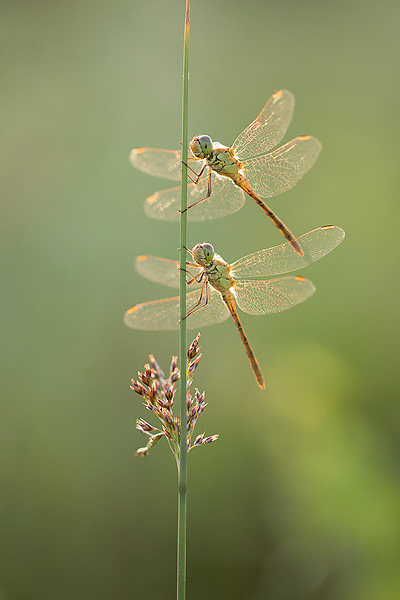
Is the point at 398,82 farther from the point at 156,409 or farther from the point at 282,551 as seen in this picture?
the point at 156,409

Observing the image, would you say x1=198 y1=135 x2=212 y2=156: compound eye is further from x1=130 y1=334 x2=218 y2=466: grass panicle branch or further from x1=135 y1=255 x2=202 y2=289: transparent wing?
x1=130 y1=334 x2=218 y2=466: grass panicle branch

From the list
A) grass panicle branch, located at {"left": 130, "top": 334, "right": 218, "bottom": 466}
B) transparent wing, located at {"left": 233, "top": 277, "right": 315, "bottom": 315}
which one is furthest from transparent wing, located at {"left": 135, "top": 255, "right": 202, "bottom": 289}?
grass panicle branch, located at {"left": 130, "top": 334, "right": 218, "bottom": 466}

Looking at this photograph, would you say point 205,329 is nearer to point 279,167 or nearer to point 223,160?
point 279,167

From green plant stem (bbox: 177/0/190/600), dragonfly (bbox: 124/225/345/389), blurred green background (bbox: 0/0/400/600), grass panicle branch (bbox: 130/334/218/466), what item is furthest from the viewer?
blurred green background (bbox: 0/0/400/600)

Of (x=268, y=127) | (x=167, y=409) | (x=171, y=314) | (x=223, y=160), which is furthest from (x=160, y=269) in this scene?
(x=167, y=409)

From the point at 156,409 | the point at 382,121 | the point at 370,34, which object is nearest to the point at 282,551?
the point at 156,409

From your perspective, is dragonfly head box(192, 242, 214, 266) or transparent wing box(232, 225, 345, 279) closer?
dragonfly head box(192, 242, 214, 266)

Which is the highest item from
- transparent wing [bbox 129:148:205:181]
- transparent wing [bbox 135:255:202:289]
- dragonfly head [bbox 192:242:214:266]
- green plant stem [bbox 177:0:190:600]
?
transparent wing [bbox 129:148:205:181]
